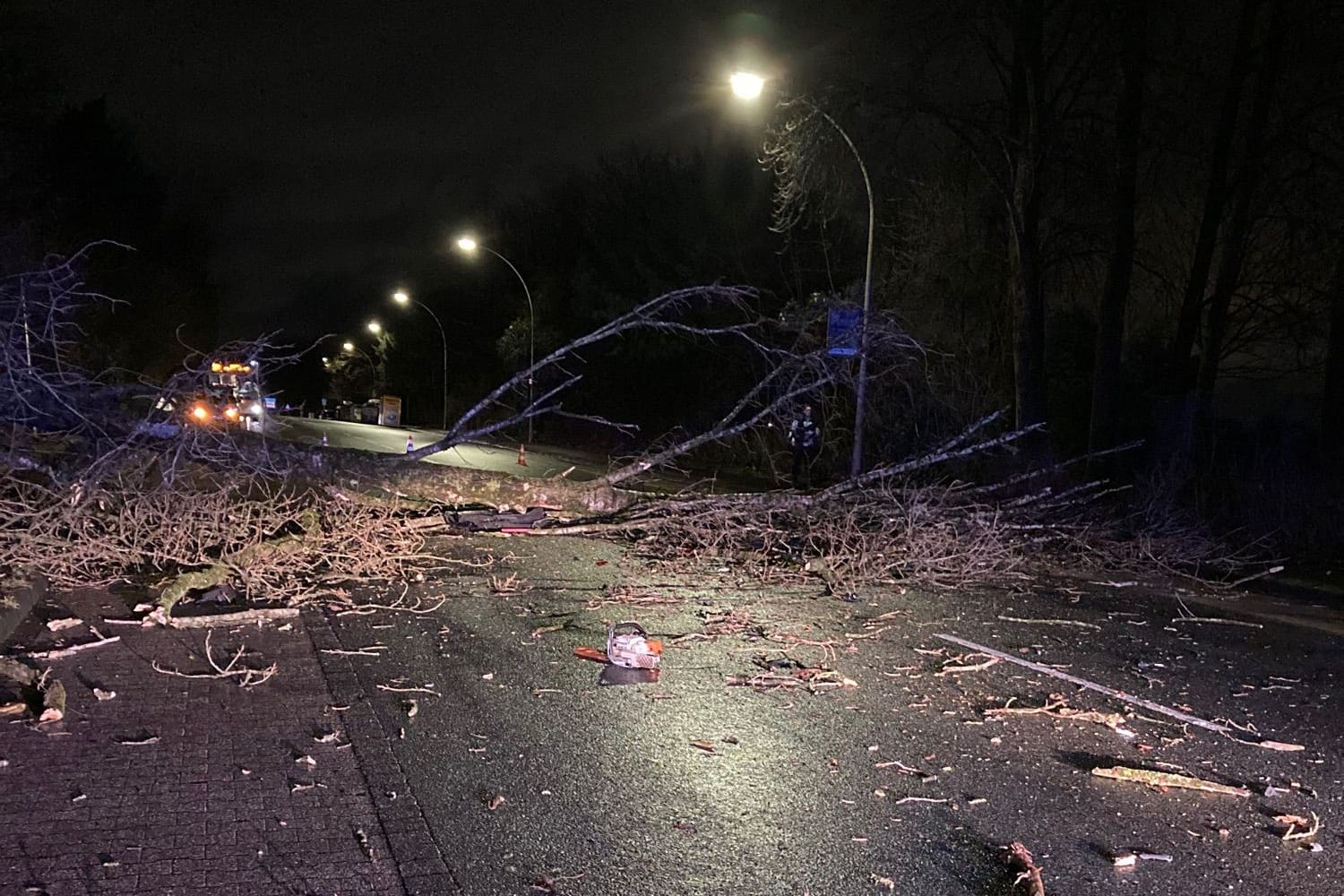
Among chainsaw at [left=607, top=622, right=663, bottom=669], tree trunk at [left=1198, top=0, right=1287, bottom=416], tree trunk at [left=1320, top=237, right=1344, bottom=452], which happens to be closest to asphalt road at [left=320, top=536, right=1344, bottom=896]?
chainsaw at [left=607, top=622, right=663, bottom=669]

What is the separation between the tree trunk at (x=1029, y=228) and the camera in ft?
55.5

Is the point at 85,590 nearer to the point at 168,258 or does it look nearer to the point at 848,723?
the point at 848,723

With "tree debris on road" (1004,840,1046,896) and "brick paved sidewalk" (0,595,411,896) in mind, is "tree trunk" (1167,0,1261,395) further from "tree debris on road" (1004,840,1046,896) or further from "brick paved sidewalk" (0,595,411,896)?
"brick paved sidewalk" (0,595,411,896)

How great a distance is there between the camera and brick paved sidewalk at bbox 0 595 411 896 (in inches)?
139

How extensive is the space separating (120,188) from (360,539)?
40.0 meters

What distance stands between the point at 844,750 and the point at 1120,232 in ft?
49.6

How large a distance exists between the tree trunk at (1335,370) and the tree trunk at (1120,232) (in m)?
4.11

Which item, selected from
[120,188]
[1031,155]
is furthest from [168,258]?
[1031,155]

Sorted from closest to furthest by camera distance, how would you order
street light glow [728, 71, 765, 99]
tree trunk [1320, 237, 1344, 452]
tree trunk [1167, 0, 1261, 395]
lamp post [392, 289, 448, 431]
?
street light glow [728, 71, 765, 99], tree trunk [1320, 237, 1344, 452], tree trunk [1167, 0, 1261, 395], lamp post [392, 289, 448, 431]

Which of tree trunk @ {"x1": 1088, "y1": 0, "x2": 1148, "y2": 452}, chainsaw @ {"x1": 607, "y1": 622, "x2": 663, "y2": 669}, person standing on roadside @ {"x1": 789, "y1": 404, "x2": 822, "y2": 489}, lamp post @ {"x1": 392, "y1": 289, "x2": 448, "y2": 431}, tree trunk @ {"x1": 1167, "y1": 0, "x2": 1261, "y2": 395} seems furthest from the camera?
lamp post @ {"x1": 392, "y1": 289, "x2": 448, "y2": 431}

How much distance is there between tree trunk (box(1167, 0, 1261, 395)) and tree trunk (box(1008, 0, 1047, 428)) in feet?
14.4

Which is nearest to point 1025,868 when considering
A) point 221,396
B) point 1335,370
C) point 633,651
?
point 633,651

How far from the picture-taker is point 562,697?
18.7 feet

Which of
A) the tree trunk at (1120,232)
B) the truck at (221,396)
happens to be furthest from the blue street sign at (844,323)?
the truck at (221,396)
